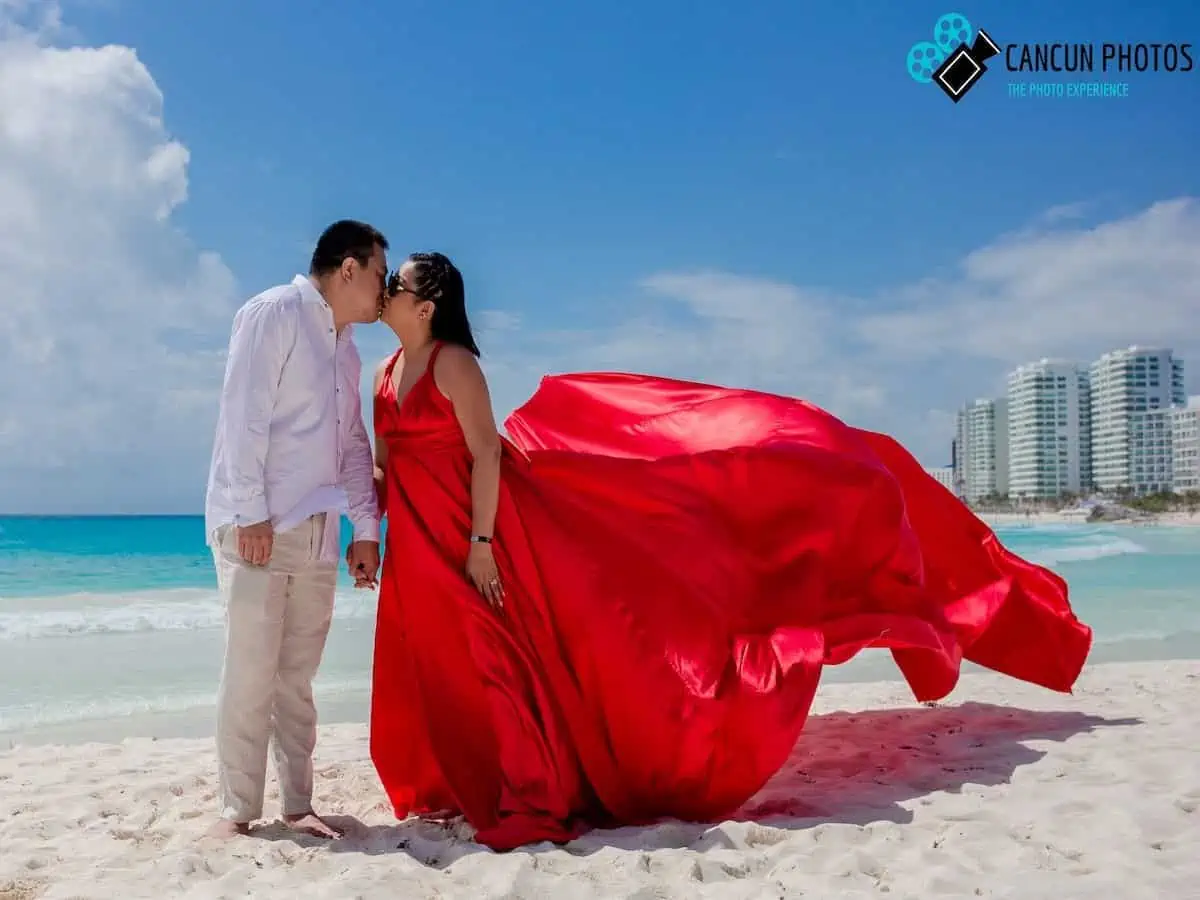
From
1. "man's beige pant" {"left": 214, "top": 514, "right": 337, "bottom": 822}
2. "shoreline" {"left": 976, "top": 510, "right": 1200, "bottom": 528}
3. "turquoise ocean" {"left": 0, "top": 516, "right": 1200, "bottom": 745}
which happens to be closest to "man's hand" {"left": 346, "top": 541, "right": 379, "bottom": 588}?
"man's beige pant" {"left": 214, "top": 514, "right": 337, "bottom": 822}

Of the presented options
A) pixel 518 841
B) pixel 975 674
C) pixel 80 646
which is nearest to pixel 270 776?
pixel 518 841

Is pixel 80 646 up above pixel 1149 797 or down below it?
below

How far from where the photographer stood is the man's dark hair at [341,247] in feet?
11.6

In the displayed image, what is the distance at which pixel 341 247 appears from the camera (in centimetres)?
356

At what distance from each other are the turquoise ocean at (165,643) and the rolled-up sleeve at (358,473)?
325 centimetres

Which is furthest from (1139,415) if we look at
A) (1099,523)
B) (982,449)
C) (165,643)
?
(165,643)

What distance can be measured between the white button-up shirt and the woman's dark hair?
1.08 ft

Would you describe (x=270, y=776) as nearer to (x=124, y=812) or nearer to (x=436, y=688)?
(x=124, y=812)

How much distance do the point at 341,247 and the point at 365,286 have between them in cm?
16

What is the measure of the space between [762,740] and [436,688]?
1.21 metres

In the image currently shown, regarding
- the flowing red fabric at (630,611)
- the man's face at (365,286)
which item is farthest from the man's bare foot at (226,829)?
the man's face at (365,286)

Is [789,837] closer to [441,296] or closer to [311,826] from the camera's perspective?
[311,826]

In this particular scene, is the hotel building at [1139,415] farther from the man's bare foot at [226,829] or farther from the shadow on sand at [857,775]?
the man's bare foot at [226,829]

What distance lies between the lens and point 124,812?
3.98m
